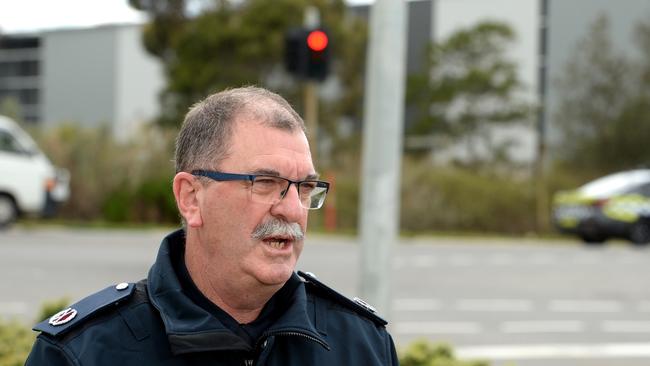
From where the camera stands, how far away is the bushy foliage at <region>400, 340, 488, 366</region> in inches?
200

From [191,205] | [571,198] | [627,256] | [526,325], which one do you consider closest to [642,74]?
[571,198]

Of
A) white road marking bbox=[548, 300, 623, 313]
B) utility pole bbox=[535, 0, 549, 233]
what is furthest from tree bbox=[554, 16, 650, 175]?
white road marking bbox=[548, 300, 623, 313]

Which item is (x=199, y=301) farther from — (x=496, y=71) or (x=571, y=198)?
(x=496, y=71)

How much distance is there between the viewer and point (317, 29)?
11.4 meters

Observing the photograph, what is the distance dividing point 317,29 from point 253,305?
9070mm

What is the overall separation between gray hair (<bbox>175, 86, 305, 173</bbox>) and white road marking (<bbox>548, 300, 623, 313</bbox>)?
1109cm

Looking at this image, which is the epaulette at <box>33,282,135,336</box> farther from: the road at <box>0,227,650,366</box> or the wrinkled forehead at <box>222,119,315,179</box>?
the road at <box>0,227,650,366</box>

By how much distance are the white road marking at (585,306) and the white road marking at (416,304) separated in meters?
1.27

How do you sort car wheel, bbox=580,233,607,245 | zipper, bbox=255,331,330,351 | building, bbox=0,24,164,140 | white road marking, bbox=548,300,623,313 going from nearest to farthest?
zipper, bbox=255,331,330,351, white road marking, bbox=548,300,623,313, car wheel, bbox=580,233,607,245, building, bbox=0,24,164,140

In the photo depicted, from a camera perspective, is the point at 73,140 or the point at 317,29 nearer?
the point at 317,29

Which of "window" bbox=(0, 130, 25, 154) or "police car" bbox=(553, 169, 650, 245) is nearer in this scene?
"window" bbox=(0, 130, 25, 154)

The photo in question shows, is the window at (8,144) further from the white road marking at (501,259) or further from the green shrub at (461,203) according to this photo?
the green shrub at (461,203)

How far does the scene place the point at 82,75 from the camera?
68438 mm

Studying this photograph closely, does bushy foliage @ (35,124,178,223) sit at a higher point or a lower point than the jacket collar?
lower
